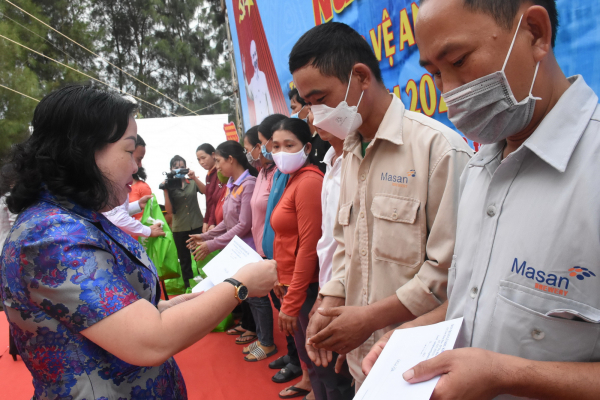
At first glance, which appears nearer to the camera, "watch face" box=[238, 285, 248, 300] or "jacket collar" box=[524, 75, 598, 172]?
"jacket collar" box=[524, 75, 598, 172]

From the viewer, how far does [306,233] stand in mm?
2301

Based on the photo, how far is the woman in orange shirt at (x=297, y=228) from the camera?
2.24 meters

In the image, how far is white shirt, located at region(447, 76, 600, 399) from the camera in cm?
67

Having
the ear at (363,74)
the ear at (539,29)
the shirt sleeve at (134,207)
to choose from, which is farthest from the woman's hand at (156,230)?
the ear at (539,29)

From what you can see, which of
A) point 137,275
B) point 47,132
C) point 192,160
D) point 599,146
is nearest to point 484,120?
point 599,146

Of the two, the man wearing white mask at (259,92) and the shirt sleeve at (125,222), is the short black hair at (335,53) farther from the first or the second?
the man wearing white mask at (259,92)

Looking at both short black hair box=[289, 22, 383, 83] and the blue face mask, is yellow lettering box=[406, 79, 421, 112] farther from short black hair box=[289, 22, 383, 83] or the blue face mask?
the blue face mask

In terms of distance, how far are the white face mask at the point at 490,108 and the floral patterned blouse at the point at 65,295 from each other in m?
0.96

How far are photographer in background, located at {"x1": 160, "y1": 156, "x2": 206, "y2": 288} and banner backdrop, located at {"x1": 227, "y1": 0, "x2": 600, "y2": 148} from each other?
5.32 feet

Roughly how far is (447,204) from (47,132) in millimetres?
1227

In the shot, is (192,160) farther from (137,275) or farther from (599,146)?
(599,146)

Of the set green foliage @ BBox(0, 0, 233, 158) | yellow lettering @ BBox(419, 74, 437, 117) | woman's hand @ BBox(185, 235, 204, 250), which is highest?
green foliage @ BBox(0, 0, 233, 158)

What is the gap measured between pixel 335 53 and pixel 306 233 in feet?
3.67

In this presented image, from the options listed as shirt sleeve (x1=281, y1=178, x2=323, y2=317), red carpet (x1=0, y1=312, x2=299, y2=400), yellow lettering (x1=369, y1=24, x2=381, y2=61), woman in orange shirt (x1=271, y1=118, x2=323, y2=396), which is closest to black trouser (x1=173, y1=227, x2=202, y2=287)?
red carpet (x1=0, y1=312, x2=299, y2=400)
